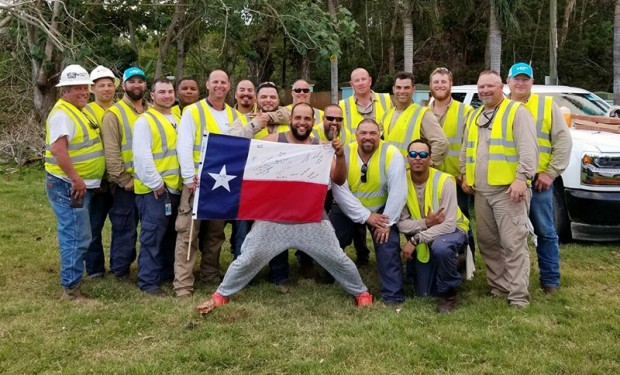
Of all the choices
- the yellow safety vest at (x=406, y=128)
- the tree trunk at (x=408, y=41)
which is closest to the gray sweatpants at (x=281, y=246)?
the yellow safety vest at (x=406, y=128)

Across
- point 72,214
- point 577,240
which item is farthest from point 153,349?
point 577,240

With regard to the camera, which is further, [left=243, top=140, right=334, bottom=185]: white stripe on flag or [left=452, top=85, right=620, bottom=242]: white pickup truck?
[left=452, top=85, right=620, bottom=242]: white pickup truck

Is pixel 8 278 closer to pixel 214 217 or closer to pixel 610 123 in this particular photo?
pixel 214 217

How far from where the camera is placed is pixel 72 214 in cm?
510

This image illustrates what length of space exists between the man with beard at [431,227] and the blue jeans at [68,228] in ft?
9.21

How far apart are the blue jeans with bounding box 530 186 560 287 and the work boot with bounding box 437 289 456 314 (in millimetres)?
961

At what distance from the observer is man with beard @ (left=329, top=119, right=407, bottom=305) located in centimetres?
503

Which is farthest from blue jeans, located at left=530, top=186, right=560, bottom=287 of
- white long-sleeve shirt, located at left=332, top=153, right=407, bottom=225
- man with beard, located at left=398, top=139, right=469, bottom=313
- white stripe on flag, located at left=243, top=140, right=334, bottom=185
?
white stripe on flag, located at left=243, top=140, right=334, bottom=185

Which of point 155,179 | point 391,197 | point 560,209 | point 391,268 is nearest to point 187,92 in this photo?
point 155,179

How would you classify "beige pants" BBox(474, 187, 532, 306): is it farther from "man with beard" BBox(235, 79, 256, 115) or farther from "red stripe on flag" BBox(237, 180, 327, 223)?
"man with beard" BBox(235, 79, 256, 115)

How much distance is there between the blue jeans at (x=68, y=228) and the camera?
5094 millimetres

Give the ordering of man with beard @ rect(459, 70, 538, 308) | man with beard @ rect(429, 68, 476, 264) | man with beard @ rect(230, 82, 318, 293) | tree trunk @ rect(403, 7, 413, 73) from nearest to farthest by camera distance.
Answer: man with beard @ rect(459, 70, 538, 308) < man with beard @ rect(230, 82, 318, 293) < man with beard @ rect(429, 68, 476, 264) < tree trunk @ rect(403, 7, 413, 73)

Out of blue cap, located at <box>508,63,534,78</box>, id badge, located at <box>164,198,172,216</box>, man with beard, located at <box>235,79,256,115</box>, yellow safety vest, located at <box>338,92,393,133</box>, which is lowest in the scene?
id badge, located at <box>164,198,172,216</box>

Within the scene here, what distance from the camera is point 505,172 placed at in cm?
481
